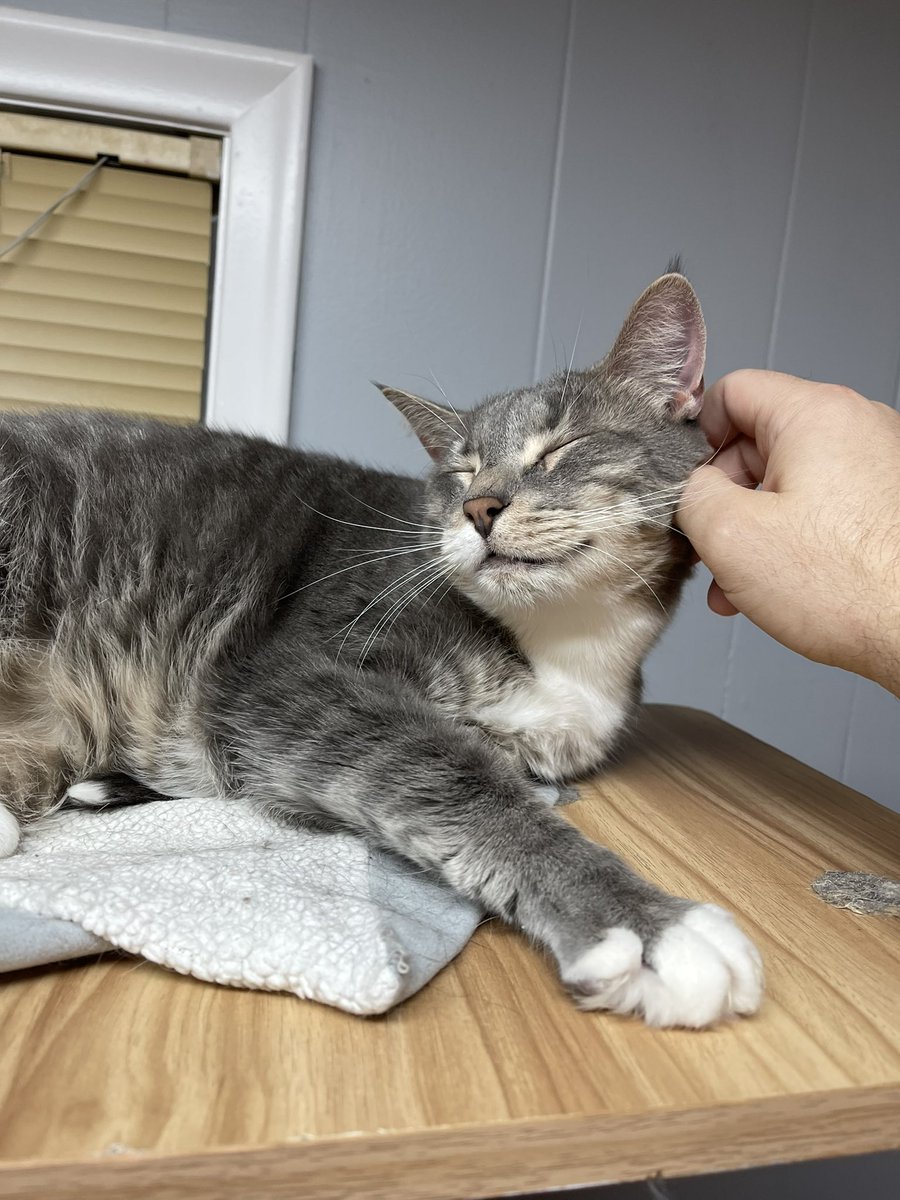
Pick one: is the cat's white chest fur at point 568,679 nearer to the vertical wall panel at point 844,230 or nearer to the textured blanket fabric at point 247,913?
the textured blanket fabric at point 247,913

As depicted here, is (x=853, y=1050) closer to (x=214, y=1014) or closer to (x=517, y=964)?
(x=517, y=964)

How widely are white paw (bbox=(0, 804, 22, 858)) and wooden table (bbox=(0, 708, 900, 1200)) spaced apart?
0.71 feet

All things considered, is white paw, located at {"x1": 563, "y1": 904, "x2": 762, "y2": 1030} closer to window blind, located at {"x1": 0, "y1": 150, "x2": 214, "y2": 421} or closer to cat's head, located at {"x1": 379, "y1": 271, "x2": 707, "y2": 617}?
cat's head, located at {"x1": 379, "y1": 271, "x2": 707, "y2": 617}

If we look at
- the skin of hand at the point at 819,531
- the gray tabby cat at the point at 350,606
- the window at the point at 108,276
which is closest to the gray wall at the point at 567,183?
the window at the point at 108,276

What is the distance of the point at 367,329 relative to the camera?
169 centimetres

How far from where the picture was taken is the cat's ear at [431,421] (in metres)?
1.21

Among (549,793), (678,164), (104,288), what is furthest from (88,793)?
(678,164)

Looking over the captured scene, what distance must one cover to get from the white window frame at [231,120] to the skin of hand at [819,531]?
100 cm

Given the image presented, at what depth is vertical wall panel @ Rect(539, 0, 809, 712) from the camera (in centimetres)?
168

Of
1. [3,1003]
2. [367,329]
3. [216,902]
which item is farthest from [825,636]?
[367,329]

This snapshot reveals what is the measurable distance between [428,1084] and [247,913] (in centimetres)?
19

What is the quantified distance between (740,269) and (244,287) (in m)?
0.97

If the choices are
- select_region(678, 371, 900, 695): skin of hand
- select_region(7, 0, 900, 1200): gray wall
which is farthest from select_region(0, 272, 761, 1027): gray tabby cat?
select_region(7, 0, 900, 1200): gray wall

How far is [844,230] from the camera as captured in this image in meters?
1.80
